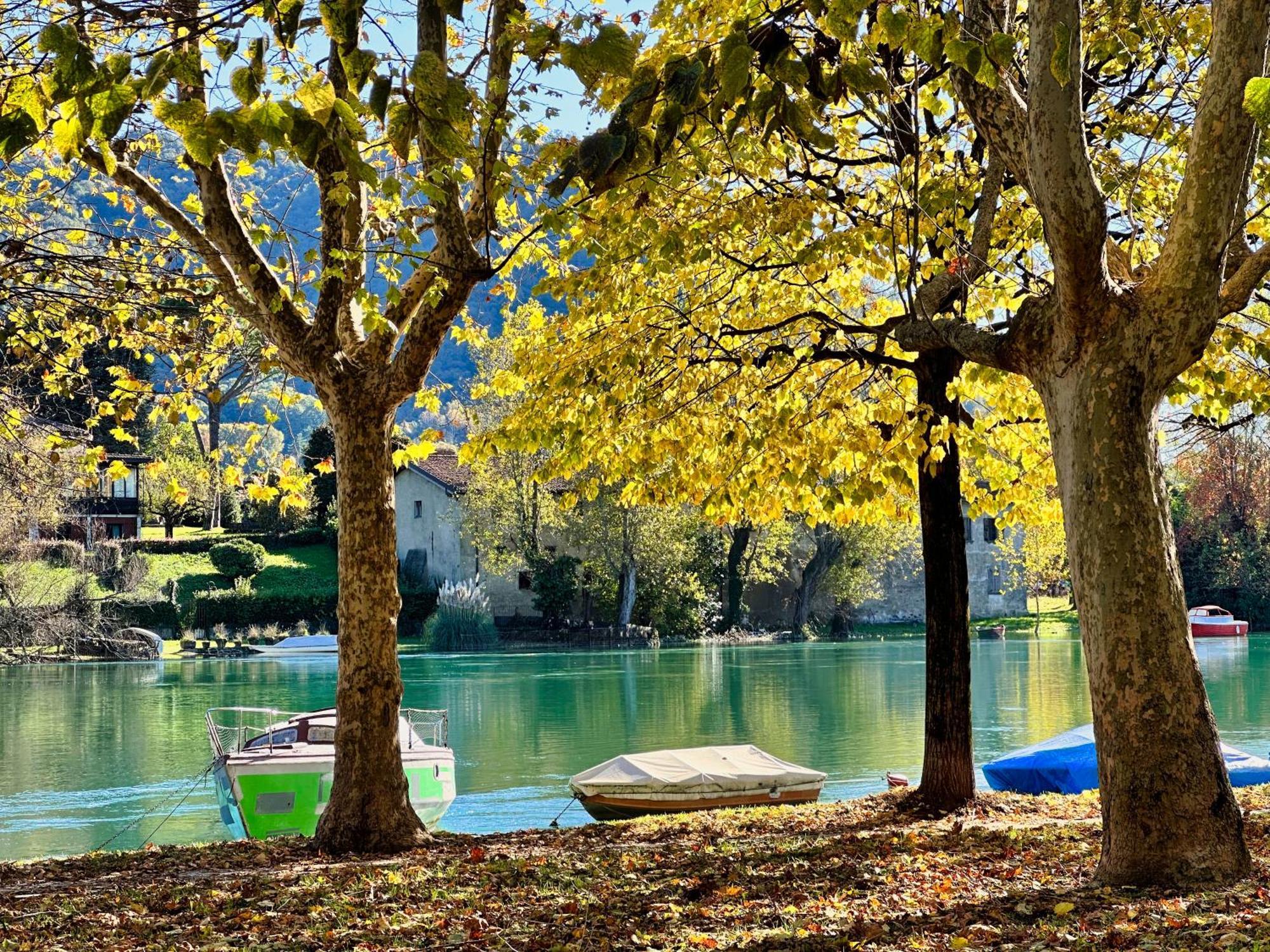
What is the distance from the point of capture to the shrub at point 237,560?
57031 millimetres

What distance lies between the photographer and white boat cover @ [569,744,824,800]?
47.8 ft

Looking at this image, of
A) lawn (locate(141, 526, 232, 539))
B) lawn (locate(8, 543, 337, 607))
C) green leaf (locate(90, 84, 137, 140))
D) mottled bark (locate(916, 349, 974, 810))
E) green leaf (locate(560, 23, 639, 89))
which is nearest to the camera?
green leaf (locate(90, 84, 137, 140))

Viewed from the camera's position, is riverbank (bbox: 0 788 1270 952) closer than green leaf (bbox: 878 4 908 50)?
No

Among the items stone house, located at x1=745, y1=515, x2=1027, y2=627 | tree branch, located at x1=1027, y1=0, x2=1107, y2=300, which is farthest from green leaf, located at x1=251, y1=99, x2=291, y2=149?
stone house, located at x1=745, y1=515, x2=1027, y2=627

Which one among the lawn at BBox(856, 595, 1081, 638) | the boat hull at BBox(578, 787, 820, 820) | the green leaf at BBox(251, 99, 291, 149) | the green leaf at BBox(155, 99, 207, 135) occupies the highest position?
the green leaf at BBox(155, 99, 207, 135)

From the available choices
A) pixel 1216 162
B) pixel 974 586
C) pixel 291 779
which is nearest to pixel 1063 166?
pixel 1216 162

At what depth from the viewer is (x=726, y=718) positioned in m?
27.4

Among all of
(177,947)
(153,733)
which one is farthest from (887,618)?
(177,947)

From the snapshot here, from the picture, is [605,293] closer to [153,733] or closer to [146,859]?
[146,859]

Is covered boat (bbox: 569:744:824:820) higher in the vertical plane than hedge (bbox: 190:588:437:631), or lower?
lower

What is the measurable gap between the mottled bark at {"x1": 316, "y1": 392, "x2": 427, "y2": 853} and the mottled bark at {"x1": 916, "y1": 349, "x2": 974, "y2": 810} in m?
4.74

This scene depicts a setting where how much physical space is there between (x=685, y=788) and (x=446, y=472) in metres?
44.0

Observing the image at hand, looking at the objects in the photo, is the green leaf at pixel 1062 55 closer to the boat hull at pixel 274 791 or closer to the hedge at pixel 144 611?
the boat hull at pixel 274 791

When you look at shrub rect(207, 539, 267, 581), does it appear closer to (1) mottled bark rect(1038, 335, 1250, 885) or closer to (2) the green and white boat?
(2) the green and white boat
